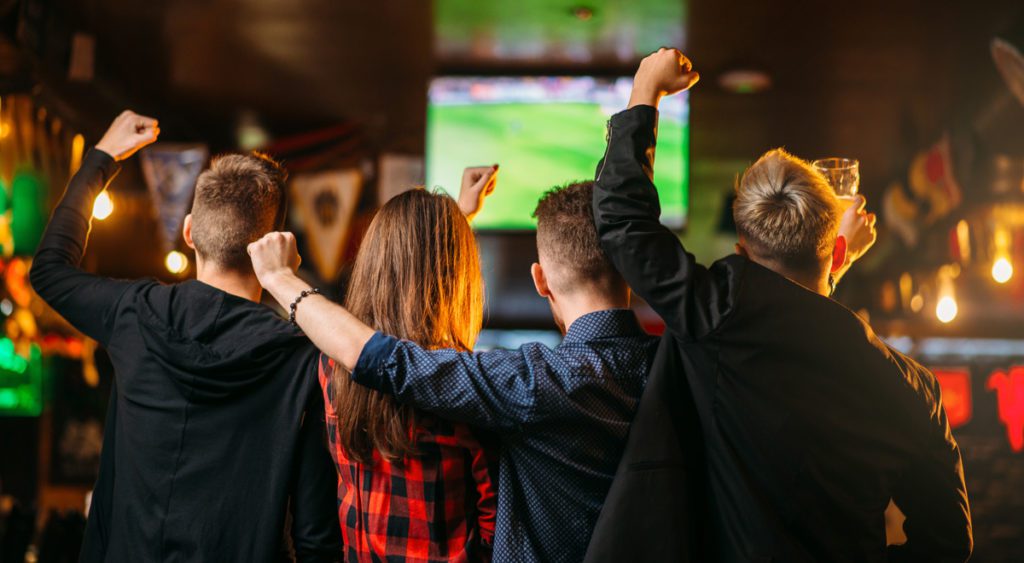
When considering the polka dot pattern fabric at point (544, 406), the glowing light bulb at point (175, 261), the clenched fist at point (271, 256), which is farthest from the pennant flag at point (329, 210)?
the polka dot pattern fabric at point (544, 406)

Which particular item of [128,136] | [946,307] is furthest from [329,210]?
[946,307]

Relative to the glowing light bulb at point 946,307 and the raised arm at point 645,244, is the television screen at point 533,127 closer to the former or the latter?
the raised arm at point 645,244

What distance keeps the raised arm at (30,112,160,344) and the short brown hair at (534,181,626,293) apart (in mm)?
1102

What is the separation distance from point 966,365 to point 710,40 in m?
5.81

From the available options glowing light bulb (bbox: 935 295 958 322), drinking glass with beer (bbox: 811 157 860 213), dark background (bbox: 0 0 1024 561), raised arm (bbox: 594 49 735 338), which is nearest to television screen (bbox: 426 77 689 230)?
dark background (bbox: 0 0 1024 561)

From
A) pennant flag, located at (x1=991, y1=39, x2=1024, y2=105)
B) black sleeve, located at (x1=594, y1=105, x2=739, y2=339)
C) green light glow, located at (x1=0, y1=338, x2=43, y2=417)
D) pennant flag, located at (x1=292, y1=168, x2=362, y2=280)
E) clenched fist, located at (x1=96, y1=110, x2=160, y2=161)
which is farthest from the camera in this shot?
green light glow, located at (x1=0, y1=338, x2=43, y2=417)

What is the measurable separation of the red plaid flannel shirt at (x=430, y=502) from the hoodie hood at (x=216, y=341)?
13.8 inches

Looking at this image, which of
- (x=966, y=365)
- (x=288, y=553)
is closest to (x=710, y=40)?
(x=288, y=553)

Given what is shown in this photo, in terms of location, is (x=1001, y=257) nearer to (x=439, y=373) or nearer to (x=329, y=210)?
(x=329, y=210)

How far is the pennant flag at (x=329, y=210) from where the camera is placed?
525 cm

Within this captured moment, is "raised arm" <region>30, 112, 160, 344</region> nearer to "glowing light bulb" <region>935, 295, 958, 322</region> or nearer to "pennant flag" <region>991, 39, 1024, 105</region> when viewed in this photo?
"pennant flag" <region>991, 39, 1024, 105</region>

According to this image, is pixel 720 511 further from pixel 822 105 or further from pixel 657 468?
pixel 822 105

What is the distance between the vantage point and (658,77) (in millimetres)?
1789

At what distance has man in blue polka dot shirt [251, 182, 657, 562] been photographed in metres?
1.69
